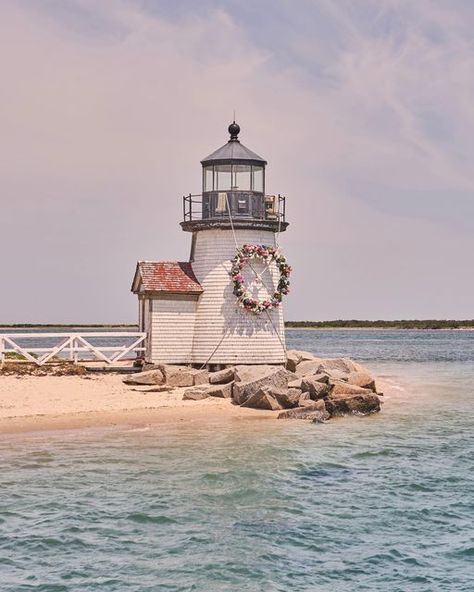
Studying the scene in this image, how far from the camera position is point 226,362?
2538cm

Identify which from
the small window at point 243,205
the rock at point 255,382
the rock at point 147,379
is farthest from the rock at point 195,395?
the small window at point 243,205

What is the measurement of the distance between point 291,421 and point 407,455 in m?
4.15

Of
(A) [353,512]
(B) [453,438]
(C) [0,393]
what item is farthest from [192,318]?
(A) [353,512]

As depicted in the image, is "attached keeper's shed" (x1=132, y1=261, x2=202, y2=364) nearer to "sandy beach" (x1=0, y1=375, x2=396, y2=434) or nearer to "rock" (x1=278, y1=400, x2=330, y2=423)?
"sandy beach" (x1=0, y1=375, x2=396, y2=434)

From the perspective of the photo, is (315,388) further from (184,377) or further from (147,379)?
(147,379)

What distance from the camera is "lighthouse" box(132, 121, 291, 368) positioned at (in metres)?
25.4

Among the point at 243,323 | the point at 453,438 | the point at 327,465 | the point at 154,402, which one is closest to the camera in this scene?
the point at 327,465

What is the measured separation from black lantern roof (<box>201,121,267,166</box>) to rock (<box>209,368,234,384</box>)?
6697 mm

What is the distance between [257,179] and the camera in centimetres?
2603

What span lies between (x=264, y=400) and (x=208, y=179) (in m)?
8.29

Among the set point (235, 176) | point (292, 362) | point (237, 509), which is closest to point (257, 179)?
point (235, 176)

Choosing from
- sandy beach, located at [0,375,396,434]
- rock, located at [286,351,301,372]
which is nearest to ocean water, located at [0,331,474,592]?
sandy beach, located at [0,375,396,434]

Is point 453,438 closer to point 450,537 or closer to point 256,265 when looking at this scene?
point 450,537

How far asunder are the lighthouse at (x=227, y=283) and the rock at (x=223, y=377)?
1.54 metres
